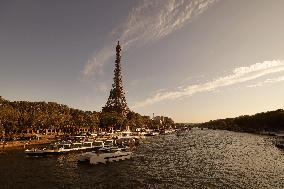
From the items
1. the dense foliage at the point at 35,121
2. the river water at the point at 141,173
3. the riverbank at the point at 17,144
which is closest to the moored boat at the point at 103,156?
the river water at the point at 141,173

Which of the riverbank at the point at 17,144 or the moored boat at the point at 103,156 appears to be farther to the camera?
the riverbank at the point at 17,144

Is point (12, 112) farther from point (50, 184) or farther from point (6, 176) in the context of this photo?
point (50, 184)

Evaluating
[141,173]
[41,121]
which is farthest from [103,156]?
[41,121]

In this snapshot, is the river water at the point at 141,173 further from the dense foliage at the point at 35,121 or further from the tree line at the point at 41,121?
the tree line at the point at 41,121

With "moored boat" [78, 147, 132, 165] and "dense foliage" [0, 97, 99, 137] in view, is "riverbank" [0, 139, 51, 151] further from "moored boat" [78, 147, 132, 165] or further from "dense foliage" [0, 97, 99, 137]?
"moored boat" [78, 147, 132, 165]

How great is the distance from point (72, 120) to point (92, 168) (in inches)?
4084

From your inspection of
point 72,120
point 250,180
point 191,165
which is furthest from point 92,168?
point 72,120

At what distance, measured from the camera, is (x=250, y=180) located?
52719 mm

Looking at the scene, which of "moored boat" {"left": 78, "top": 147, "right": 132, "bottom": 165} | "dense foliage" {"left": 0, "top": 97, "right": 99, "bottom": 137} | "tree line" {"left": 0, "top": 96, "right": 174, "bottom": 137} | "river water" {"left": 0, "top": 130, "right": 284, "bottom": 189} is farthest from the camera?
"tree line" {"left": 0, "top": 96, "right": 174, "bottom": 137}

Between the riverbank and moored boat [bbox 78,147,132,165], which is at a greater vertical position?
the riverbank

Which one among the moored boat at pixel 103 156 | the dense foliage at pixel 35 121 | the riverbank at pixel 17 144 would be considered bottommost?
the moored boat at pixel 103 156

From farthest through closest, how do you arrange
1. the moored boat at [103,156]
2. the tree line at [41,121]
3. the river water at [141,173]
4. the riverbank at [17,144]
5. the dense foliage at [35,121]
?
the tree line at [41,121] → the dense foliage at [35,121] → the riverbank at [17,144] → the moored boat at [103,156] → the river water at [141,173]

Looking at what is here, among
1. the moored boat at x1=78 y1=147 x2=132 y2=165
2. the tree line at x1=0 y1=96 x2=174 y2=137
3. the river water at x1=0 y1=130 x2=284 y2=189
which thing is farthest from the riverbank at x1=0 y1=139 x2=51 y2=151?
the moored boat at x1=78 y1=147 x2=132 y2=165

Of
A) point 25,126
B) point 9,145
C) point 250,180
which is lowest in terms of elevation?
point 250,180
